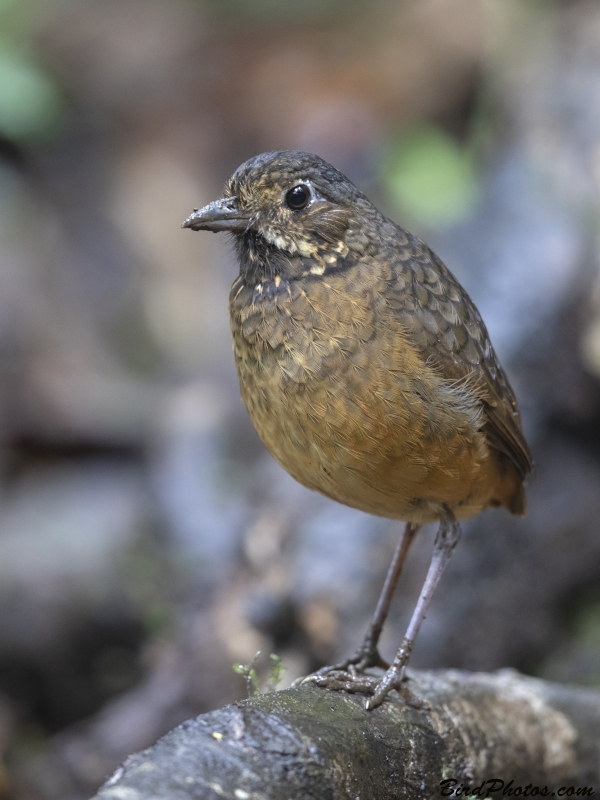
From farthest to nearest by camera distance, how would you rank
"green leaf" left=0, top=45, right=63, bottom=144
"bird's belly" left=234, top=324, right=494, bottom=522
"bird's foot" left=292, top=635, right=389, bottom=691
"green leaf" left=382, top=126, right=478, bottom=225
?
"green leaf" left=0, top=45, right=63, bottom=144 → "green leaf" left=382, top=126, right=478, bottom=225 → "bird's foot" left=292, top=635, right=389, bottom=691 → "bird's belly" left=234, top=324, right=494, bottom=522

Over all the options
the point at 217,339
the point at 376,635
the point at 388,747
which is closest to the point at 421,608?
the point at 376,635

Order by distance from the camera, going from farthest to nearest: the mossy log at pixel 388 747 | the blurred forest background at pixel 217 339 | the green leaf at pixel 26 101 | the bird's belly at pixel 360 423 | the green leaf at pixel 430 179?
the green leaf at pixel 26 101, the green leaf at pixel 430 179, the blurred forest background at pixel 217 339, the bird's belly at pixel 360 423, the mossy log at pixel 388 747

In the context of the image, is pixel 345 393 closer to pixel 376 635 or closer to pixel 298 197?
pixel 298 197

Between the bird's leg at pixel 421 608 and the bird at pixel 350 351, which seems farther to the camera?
the bird's leg at pixel 421 608

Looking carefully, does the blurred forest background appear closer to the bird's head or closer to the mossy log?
the bird's head

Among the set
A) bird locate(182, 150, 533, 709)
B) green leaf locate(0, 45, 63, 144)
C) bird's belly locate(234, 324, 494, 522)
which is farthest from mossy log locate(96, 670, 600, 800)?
green leaf locate(0, 45, 63, 144)

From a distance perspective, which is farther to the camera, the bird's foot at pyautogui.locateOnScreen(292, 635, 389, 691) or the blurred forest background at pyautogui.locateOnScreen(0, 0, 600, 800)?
the blurred forest background at pyautogui.locateOnScreen(0, 0, 600, 800)

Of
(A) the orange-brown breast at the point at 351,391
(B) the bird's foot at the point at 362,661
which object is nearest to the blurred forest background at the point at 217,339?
(A) the orange-brown breast at the point at 351,391

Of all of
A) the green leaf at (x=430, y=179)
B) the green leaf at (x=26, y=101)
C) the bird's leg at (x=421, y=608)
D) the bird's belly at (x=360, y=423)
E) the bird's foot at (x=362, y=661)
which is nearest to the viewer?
the bird's belly at (x=360, y=423)

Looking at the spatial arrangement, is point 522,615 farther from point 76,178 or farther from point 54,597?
point 76,178

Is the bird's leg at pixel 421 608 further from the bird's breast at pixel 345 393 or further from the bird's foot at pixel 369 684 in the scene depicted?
the bird's breast at pixel 345 393
